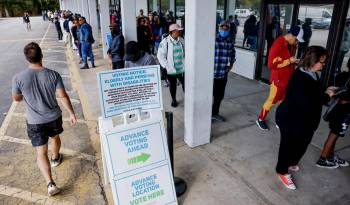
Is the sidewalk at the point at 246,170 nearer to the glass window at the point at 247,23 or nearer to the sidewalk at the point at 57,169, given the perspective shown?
the sidewalk at the point at 57,169

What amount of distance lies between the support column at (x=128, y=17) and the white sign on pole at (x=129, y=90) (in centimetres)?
524

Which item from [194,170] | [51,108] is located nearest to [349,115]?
[194,170]

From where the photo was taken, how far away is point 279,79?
183 inches

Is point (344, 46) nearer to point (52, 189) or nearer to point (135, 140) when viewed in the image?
point (135, 140)

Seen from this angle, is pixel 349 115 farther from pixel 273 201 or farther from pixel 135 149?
pixel 135 149

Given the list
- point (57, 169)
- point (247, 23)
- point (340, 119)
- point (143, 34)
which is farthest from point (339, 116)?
point (247, 23)

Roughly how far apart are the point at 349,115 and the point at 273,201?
1.47m

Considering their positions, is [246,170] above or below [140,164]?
below

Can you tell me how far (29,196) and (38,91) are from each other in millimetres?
1349

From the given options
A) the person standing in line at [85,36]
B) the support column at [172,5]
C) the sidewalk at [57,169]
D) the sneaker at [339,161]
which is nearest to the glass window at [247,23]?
the person standing in line at [85,36]

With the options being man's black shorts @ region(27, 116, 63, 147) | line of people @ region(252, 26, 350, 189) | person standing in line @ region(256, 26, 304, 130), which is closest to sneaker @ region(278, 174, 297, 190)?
line of people @ region(252, 26, 350, 189)

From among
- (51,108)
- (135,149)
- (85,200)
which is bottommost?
(85,200)

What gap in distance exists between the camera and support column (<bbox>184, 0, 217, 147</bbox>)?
12.9 ft

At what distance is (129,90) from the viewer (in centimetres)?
305
